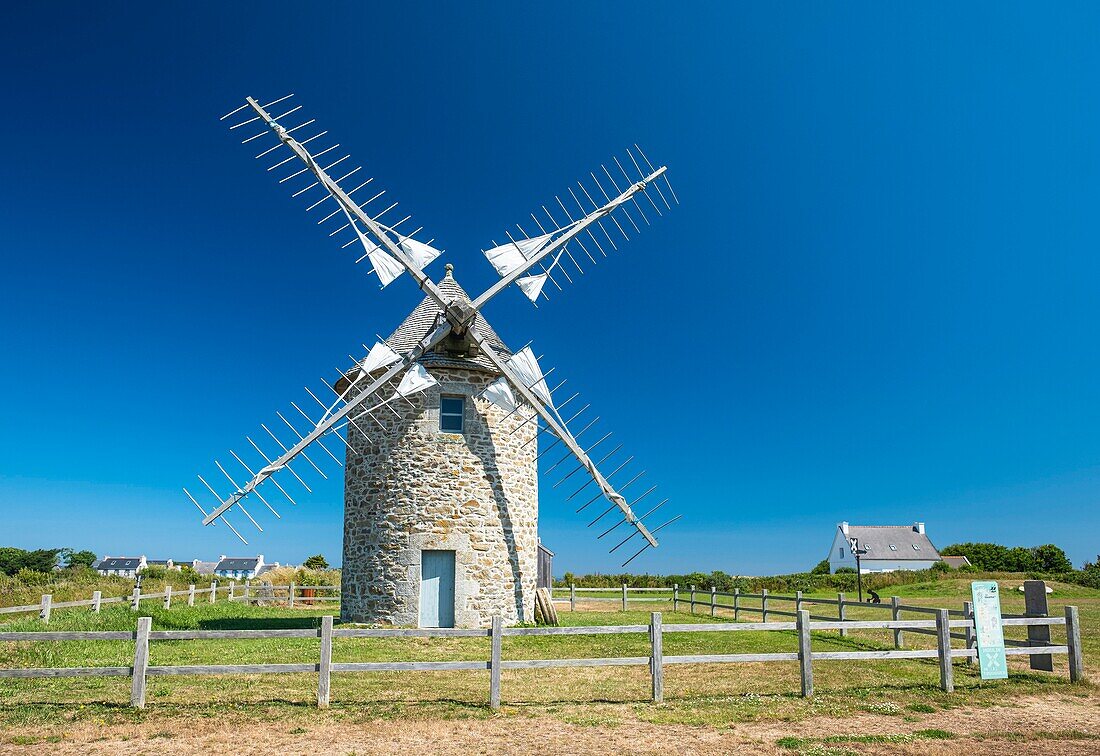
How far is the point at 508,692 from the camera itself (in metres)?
9.80

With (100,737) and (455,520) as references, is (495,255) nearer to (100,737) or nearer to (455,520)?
(455,520)

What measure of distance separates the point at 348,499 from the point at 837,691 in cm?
1222

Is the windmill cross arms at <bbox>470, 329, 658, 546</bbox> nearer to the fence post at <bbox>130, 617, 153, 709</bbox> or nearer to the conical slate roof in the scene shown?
the conical slate roof

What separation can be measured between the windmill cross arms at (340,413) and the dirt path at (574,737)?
8143 mm

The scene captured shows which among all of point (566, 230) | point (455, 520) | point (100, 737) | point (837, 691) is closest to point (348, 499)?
point (455, 520)

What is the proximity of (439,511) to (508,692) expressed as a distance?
289 inches

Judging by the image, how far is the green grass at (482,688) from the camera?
8422 millimetres

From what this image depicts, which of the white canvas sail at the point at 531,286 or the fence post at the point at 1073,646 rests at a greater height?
the white canvas sail at the point at 531,286

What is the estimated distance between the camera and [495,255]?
1816cm

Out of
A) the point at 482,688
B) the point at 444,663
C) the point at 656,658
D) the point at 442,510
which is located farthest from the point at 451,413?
the point at 656,658

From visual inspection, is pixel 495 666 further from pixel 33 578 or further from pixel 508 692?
pixel 33 578

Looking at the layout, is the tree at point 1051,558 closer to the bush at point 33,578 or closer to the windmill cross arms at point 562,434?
the windmill cross arms at point 562,434

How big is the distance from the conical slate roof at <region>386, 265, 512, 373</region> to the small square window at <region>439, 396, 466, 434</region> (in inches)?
32.3

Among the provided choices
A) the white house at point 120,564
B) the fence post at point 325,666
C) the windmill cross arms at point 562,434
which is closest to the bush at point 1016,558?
the windmill cross arms at point 562,434
